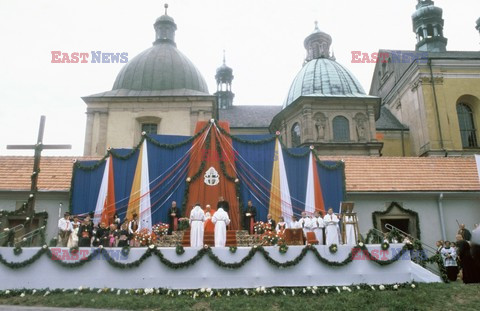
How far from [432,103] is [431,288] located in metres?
20.2

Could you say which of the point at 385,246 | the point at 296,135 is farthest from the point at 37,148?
the point at 296,135

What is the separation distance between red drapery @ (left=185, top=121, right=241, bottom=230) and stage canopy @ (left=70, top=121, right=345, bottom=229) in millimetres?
40

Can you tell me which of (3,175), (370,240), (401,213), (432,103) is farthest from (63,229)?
(432,103)

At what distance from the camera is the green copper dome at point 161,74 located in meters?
25.6

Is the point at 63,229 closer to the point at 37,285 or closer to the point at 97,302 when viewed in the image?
the point at 37,285

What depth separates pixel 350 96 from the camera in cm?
2636

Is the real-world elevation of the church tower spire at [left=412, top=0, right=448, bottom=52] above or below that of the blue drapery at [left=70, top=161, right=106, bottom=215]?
above

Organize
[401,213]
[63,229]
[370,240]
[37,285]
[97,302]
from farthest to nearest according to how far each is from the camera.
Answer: [401,213] → [370,240] → [63,229] → [37,285] → [97,302]

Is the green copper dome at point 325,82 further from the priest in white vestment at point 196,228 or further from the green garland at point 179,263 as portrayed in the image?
the green garland at point 179,263

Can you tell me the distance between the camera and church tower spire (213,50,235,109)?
4206 cm

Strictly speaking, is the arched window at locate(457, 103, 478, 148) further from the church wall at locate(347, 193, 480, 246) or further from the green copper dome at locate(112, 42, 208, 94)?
the green copper dome at locate(112, 42, 208, 94)

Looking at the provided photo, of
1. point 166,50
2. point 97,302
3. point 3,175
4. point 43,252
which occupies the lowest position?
point 97,302

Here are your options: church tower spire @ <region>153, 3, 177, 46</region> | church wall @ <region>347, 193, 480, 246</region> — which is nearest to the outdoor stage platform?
church wall @ <region>347, 193, 480, 246</region>

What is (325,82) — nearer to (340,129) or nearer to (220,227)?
(340,129)
